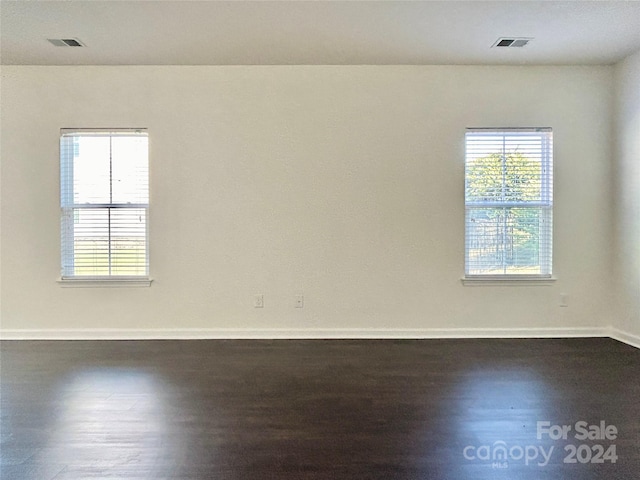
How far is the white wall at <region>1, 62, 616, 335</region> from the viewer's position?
12.4 feet

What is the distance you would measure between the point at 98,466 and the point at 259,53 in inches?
130

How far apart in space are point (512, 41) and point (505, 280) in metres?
2.21

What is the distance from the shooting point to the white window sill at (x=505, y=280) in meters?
3.83

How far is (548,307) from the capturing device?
387 cm

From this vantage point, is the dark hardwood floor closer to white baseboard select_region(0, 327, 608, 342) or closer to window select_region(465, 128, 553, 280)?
white baseboard select_region(0, 327, 608, 342)

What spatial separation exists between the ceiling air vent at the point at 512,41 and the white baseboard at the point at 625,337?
291cm

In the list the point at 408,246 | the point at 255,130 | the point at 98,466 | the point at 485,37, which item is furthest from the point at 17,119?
the point at 485,37

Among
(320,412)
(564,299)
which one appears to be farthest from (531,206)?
(320,412)

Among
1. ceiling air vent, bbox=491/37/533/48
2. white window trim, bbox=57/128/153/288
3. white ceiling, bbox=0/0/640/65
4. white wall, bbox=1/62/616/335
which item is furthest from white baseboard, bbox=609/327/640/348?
white window trim, bbox=57/128/153/288

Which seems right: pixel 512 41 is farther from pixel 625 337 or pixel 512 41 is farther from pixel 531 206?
pixel 625 337

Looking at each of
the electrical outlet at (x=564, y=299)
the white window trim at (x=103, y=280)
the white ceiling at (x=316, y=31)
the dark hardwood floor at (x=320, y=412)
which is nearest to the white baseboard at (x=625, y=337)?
the dark hardwood floor at (x=320, y=412)

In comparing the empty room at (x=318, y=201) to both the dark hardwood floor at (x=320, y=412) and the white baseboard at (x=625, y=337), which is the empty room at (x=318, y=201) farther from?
the dark hardwood floor at (x=320, y=412)

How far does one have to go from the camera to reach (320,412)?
229 cm

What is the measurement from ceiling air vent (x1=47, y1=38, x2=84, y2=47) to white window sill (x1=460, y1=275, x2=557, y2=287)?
415 centimetres
